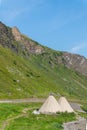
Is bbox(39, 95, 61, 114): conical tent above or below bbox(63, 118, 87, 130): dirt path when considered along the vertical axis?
above

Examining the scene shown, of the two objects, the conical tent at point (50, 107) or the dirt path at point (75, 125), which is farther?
the conical tent at point (50, 107)

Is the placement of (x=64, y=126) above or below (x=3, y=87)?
below

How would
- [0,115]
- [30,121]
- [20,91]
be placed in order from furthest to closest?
[20,91] → [0,115] → [30,121]

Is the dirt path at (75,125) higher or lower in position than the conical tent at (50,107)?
lower

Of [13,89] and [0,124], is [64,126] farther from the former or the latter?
[13,89]

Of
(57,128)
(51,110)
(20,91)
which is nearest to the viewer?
(57,128)

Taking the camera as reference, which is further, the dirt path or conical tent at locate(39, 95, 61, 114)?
conical tent at locate(39, 95, 61, 114)

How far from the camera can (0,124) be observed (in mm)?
70562

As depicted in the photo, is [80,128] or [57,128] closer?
[57,128]

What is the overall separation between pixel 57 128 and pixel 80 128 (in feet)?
28.2

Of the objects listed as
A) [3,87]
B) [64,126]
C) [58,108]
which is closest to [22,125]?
[64,126]

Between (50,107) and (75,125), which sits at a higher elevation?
(50,107)

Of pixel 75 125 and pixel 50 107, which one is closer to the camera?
pixel 75 125

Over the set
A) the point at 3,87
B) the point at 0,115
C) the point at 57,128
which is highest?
the point at 3,87
